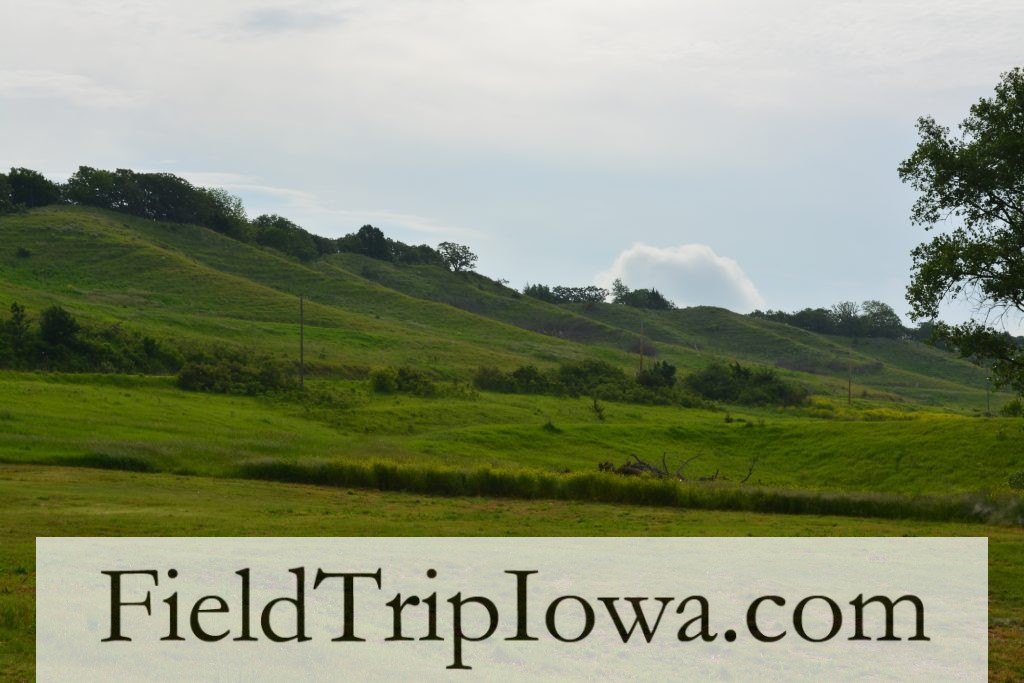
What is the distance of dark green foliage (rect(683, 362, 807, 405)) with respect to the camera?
104 meters

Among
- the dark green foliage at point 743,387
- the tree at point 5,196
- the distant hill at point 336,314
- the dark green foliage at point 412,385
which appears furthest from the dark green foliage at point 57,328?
the tree at point 5,196

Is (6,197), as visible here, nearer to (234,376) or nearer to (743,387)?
(234,376)

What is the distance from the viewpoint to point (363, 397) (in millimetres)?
77375

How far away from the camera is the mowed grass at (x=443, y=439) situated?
4634 centimetres

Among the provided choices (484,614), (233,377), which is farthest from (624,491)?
(233,377)

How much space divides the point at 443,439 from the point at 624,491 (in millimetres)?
22264

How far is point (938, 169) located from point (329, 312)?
97.5m

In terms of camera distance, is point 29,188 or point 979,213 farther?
point 29,188

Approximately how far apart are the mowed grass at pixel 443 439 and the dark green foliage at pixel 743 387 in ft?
98.4

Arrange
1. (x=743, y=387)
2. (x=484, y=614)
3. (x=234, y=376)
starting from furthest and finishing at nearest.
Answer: (x=743, y=387) < (x=234, y=376) < (x=484, y=614)

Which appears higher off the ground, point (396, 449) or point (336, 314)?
point (336, 314)

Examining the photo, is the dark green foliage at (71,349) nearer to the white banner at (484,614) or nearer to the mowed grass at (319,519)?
the mowed grass at (319,519)

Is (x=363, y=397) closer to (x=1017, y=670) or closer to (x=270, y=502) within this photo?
(x=270, y=502)

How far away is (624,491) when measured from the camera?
39.1 m
